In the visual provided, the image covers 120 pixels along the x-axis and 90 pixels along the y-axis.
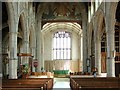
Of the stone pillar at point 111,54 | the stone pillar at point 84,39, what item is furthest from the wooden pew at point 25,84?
the stone pillar at point 84,39

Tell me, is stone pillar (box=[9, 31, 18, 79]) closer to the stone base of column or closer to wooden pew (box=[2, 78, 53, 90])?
the stone base of column

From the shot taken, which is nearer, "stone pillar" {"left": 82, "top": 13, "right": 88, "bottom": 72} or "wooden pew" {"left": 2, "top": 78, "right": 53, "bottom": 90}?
"wooden pew" {"left": 2, "top": 78, "right": 53, "bottom": 90}

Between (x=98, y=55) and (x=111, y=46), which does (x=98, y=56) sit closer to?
(x=98, y=55)

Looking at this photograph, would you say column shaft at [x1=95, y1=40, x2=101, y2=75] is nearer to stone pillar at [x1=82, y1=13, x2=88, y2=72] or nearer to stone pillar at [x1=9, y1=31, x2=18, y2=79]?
stone pillar at [x1=82, y1=13, x2=88, y2=72]

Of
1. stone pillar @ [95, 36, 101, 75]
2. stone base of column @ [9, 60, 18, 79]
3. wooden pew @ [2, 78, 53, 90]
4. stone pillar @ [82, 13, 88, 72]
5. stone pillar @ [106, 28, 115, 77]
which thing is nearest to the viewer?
wooden pew @ [2, 78, 53, 90]

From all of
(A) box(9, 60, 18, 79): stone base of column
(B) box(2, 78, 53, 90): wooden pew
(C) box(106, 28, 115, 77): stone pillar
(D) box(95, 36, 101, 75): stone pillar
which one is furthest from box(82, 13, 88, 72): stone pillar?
(B) box(2, 78, 53, 90): wooden pew

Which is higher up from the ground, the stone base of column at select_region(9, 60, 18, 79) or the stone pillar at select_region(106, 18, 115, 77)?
the stone pillar at select_region(106, 18, 115, 77)

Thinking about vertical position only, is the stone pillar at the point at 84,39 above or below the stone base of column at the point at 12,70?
above

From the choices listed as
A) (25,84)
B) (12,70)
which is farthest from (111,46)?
(25,84)

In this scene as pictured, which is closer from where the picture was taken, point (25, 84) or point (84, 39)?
point (25, 84)

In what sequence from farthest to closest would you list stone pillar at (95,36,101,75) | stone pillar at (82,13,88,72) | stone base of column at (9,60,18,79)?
stone pillar at (82,13,88,72) < stone pillar at (95,36,101,75) < stone base of column at (9,60,18,79)

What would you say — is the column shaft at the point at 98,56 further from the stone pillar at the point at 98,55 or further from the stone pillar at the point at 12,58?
the stone pillar at the point at 12,58

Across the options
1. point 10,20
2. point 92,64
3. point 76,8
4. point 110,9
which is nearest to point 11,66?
point 10,20

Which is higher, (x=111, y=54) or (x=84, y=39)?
(x=84, y=39)
